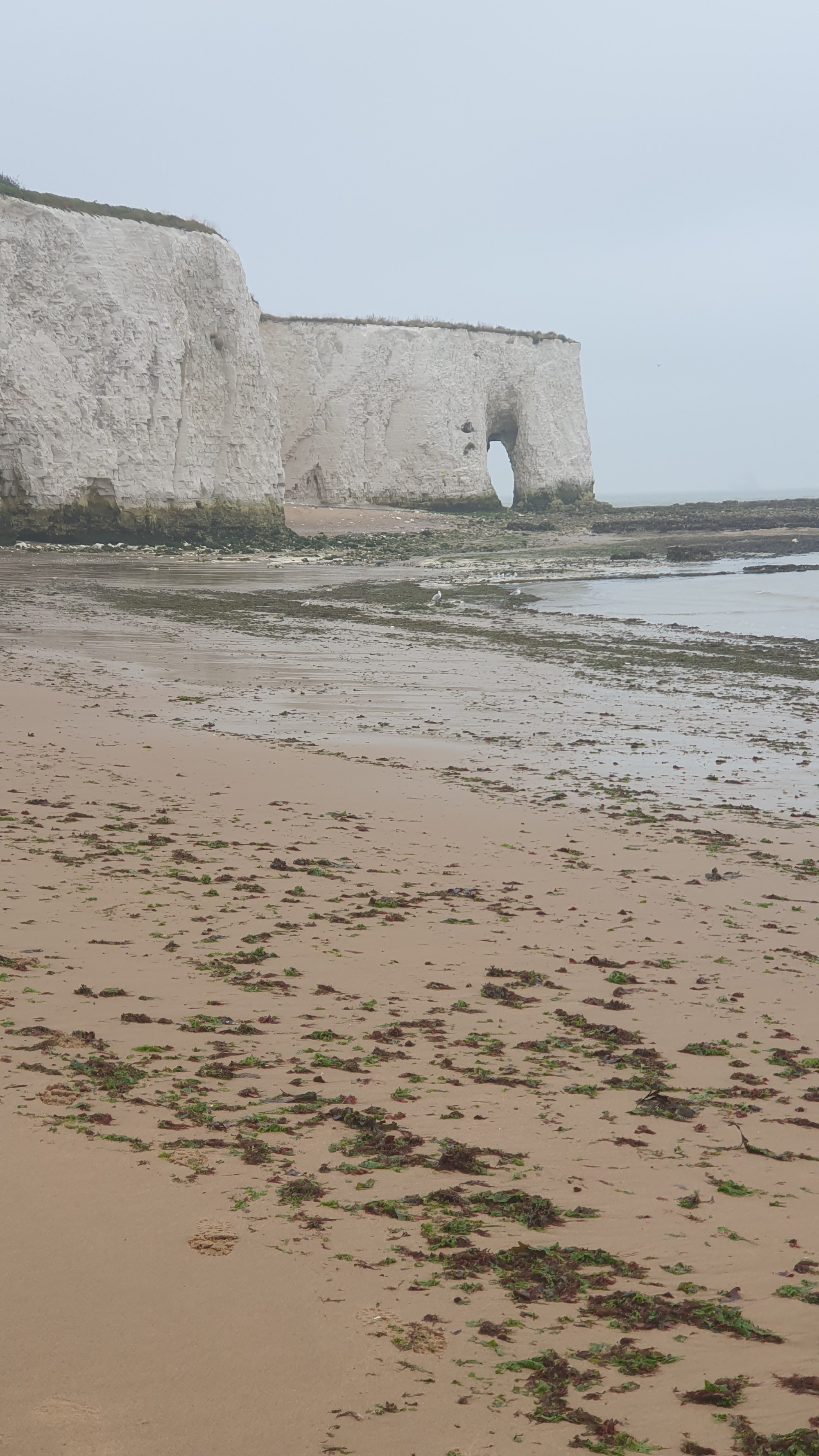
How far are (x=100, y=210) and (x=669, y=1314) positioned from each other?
121ft

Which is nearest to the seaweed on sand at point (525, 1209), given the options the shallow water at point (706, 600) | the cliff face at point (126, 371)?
the shallow water at point (706, 600)

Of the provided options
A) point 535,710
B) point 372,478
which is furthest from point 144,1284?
point 372,478

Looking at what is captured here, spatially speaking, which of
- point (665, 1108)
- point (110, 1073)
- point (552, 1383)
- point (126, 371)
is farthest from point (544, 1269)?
point (126, 371)

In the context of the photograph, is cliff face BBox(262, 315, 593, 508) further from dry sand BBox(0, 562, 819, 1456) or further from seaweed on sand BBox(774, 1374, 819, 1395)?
seaweed on sand BBox(774, 1374, 819, 1395)

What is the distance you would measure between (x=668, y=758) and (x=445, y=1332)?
7770 millimetres

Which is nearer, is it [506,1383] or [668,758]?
[506,1383]

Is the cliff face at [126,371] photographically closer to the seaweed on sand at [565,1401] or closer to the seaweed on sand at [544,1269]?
the seaweed on sand at [544,1269]

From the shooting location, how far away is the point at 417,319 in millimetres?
52812

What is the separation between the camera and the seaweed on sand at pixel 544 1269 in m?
2.66

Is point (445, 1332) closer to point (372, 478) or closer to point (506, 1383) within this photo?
point (506, 1383)

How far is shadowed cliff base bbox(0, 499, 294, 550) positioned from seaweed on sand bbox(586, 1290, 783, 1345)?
104ft

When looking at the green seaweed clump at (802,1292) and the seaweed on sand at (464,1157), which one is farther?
the seaweed on sand at (464,1157)

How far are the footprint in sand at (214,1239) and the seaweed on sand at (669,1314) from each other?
0.86 meters

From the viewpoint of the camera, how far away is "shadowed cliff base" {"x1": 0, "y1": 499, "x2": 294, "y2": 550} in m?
31.7
